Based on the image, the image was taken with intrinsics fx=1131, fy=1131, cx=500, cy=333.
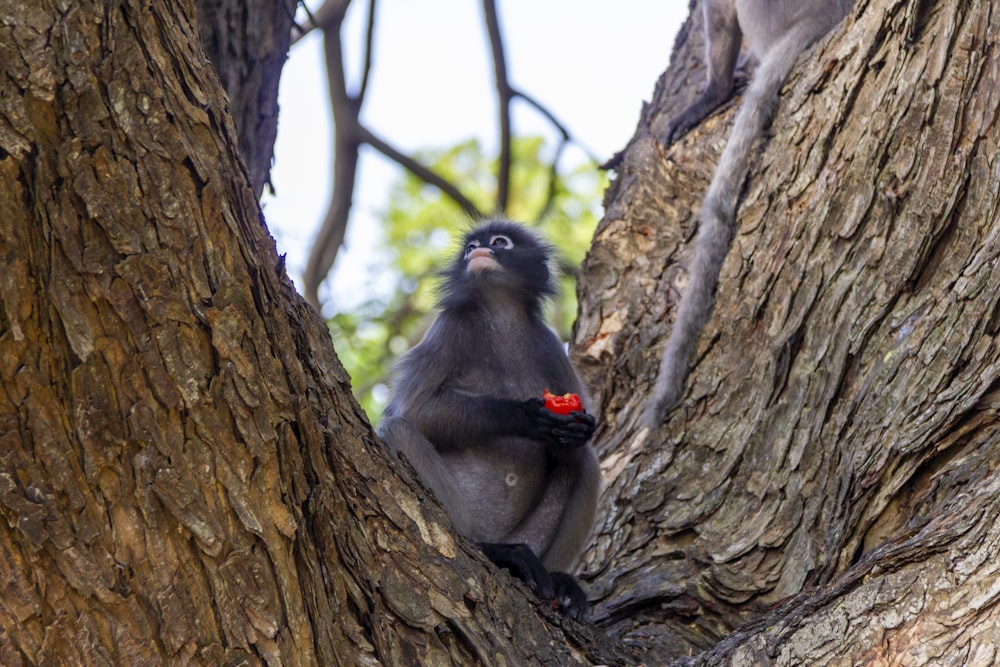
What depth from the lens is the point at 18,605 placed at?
92.2 inches

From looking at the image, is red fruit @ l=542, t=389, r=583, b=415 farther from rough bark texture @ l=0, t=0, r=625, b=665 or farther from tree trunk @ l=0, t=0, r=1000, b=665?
rough bark texture @ l=0, t=0, r=625, b=665

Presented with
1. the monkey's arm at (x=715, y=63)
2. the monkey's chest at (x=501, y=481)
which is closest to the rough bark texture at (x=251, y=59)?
the monkey's chest at (x=501, y=481)

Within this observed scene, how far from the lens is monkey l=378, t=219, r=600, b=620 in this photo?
4309 mm

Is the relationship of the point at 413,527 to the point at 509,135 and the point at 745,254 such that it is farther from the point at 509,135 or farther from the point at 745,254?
the point at 509,135

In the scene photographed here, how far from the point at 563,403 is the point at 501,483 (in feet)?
1.51

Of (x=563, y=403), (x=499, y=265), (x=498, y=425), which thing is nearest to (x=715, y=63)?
(x=499, y=265)

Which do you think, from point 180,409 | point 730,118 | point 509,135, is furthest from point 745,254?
point 180,409

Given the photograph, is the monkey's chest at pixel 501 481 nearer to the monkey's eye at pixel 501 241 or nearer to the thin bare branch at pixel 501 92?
the monkey's eye at pixel 501 241

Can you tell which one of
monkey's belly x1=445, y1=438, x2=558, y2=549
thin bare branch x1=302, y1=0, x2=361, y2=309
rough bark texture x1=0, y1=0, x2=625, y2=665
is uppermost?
thin bare branch x1=302, y1=0, x2=361, y2=309

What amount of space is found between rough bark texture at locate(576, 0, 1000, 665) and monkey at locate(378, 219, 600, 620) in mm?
250

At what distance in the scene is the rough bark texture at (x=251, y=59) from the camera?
4801 mm

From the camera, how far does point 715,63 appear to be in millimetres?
6738

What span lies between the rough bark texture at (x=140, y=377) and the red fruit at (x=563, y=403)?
1819 millimetres

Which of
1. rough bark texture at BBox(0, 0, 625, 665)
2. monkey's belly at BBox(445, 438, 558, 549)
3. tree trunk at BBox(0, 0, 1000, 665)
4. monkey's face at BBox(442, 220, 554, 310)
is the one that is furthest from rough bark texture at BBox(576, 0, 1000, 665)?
rough bark texture at BBox(0, 0, 625, 665)
